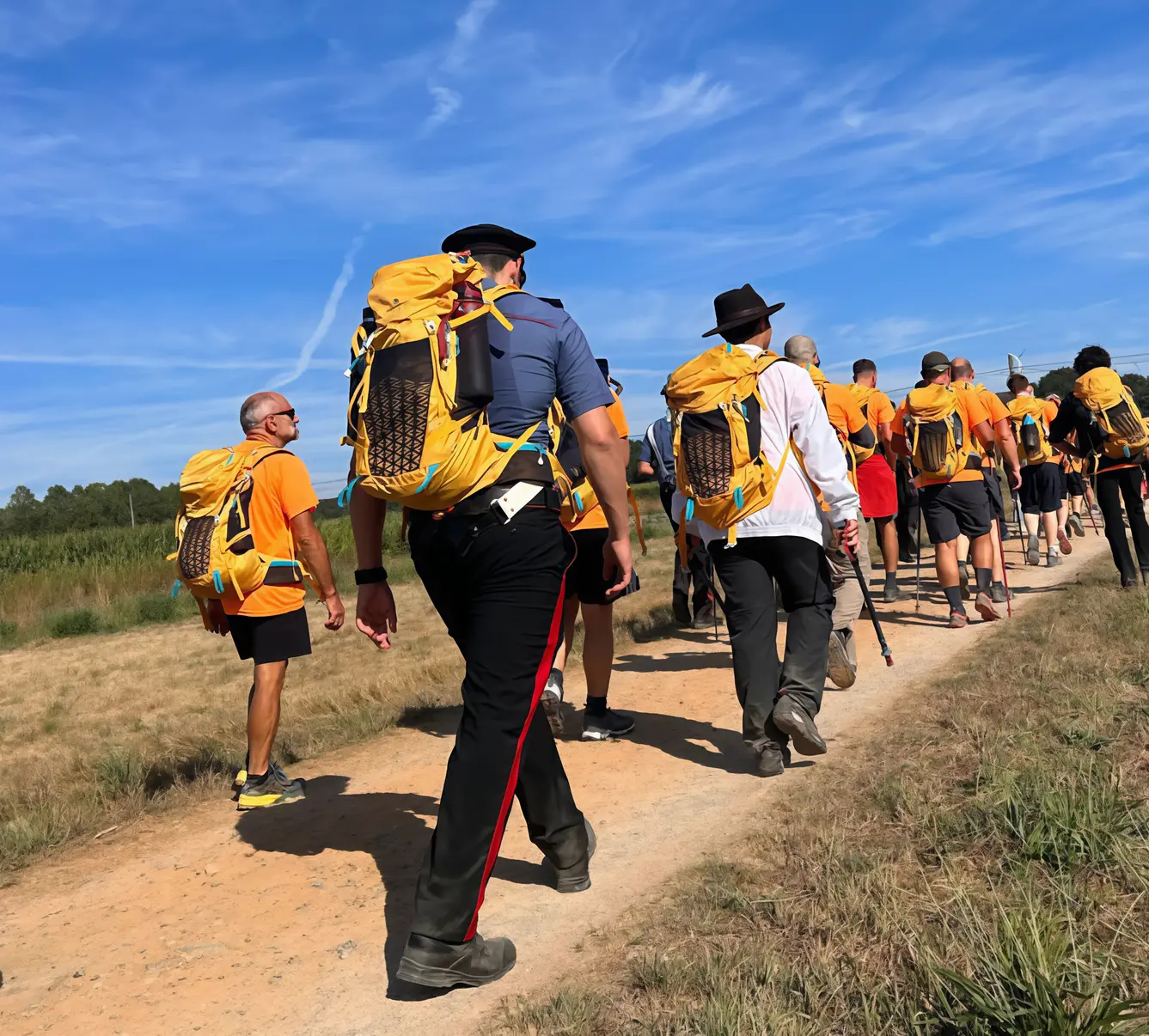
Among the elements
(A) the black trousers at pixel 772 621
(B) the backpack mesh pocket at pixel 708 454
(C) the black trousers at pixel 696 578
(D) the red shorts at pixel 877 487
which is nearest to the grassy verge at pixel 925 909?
(A) the black trousers at pixel 772 621

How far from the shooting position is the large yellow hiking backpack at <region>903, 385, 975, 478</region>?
8.65 meters

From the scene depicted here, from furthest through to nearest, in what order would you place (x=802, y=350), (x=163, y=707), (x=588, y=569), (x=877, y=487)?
(x=877, y=487) < (x=163, y=707) < (x=802, y=350) < (x=588, y=569)

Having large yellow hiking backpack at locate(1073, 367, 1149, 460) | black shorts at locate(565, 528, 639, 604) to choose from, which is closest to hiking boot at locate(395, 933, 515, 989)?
black shorts at locate(565, 528, 639, 604)

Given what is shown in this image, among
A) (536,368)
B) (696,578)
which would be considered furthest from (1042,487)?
(536,368)

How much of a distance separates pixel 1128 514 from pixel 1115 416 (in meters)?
0.83

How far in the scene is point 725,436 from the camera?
16.4ft

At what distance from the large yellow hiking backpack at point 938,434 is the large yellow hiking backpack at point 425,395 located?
21.0 feet

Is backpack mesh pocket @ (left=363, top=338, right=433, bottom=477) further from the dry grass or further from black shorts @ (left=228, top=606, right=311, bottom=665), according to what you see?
the dry grass

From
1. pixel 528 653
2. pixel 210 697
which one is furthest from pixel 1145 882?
pixel 210 697

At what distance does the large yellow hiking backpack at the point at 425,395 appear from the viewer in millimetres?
2934

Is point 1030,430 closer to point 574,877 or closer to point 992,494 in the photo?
point 992,494

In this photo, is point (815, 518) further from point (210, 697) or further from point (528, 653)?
point (210, 697)

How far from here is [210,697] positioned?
386 inches

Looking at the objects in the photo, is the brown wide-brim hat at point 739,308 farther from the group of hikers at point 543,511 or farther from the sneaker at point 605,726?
the sneaker at point 605,726
